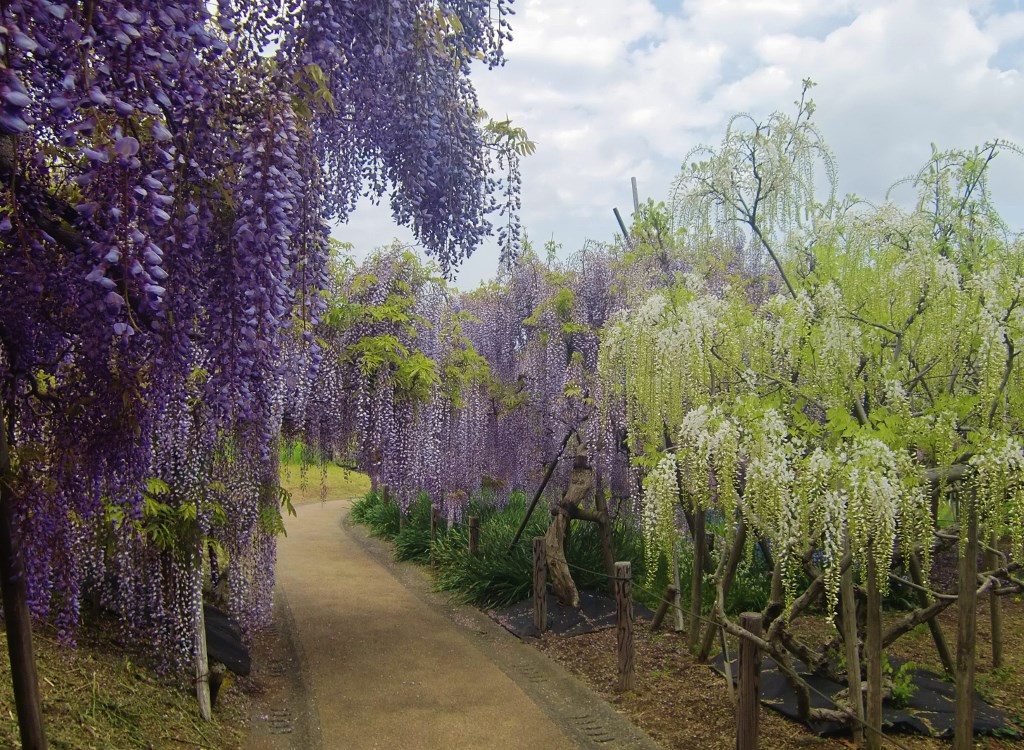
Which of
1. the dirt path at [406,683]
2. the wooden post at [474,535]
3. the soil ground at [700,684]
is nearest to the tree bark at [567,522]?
the soil ground at [700,684]

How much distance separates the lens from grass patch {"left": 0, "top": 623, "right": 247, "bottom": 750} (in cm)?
364

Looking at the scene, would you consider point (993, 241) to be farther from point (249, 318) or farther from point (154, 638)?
point (154, 638)

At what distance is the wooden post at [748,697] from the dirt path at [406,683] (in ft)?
3.26

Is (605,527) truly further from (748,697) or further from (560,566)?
(748,697)

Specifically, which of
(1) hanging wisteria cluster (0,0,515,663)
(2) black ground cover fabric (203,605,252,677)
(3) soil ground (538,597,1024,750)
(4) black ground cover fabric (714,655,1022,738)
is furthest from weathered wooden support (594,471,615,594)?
(1) hanging wisteria cluster (0,0,515,663)

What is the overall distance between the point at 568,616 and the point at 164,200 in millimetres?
6753

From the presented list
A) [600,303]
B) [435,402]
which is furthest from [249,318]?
[600,303]

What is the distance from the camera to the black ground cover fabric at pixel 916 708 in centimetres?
470

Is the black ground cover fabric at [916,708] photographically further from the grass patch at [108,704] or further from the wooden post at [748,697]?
the grass patch at [108,704]

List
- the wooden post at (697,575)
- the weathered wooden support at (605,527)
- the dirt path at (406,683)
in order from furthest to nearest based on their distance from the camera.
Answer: the weathered wooden support at (605,527)
the wooden post at (697,575)
the dirt path at (406,683)

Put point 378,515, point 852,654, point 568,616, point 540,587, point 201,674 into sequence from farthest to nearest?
point 378,515, point 568,616, point 540,587, point 201,674, point 852,654

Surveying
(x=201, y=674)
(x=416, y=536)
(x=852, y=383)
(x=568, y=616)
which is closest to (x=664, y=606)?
(x=568, y=616)

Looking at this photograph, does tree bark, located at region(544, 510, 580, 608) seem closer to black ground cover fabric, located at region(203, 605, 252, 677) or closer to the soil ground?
the soil ground

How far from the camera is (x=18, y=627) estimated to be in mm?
2393
